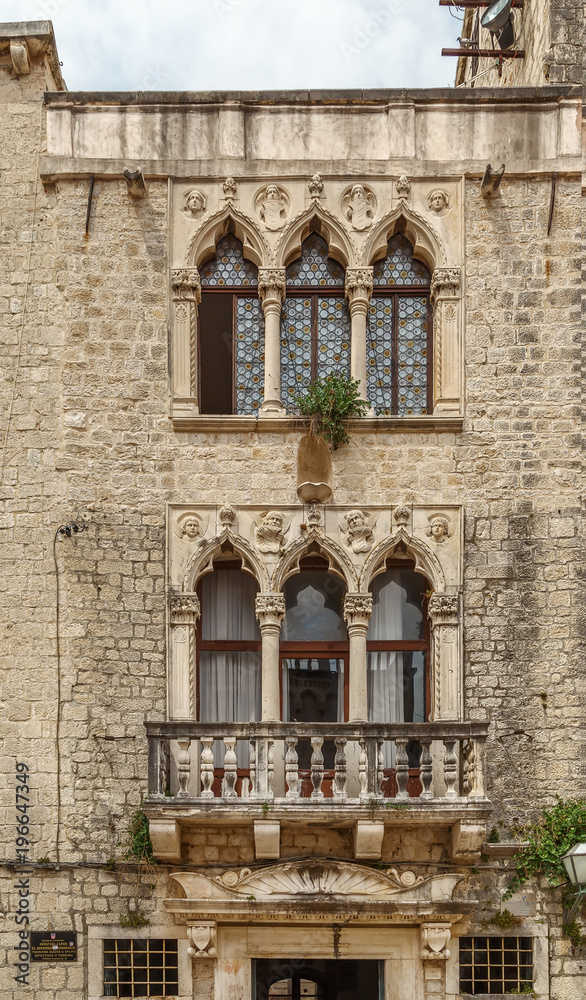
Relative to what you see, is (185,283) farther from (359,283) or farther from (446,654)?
(446,654)

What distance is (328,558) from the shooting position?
1335 cm

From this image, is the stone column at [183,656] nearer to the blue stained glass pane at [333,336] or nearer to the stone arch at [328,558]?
the stone arch at [328,558]

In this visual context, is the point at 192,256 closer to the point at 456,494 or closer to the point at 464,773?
the point at 456,494

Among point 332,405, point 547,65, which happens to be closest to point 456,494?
point 332,405

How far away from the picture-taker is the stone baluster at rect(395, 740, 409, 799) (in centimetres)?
1216

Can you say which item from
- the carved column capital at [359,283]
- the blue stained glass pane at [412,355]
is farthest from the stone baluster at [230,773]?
the carved column capital at [359,283]

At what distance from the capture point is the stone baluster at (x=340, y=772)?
479 inches

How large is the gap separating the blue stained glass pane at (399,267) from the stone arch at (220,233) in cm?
127

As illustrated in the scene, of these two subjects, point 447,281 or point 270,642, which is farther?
point 447,281

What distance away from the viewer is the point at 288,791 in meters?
12.2

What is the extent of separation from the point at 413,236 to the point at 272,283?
1659 millimetres

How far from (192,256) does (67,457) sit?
254 cm

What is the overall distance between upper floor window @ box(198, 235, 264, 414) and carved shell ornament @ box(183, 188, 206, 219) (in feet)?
1.57

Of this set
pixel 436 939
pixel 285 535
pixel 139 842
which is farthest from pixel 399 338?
pixel 436 939
